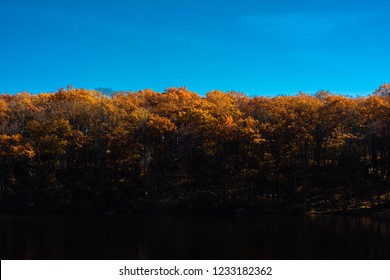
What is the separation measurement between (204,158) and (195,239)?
42.8m

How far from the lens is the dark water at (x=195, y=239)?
33.2 meters

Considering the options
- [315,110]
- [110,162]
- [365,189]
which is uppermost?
[315,110]

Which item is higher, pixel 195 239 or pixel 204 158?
pixel 204 158

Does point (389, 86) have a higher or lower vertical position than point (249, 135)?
higher

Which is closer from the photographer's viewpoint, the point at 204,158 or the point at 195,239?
the point at 195,239

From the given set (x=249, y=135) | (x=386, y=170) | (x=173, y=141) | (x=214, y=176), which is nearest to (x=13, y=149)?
(x=173, y=141)

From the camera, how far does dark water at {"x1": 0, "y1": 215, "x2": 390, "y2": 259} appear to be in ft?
109

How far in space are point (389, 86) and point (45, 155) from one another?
65263 millimetres

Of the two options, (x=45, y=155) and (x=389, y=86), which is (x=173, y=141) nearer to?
(x=45, y=155)

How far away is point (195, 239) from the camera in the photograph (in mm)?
40875

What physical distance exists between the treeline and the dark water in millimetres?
15293

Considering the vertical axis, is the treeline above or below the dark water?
above

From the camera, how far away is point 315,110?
78188 mm
